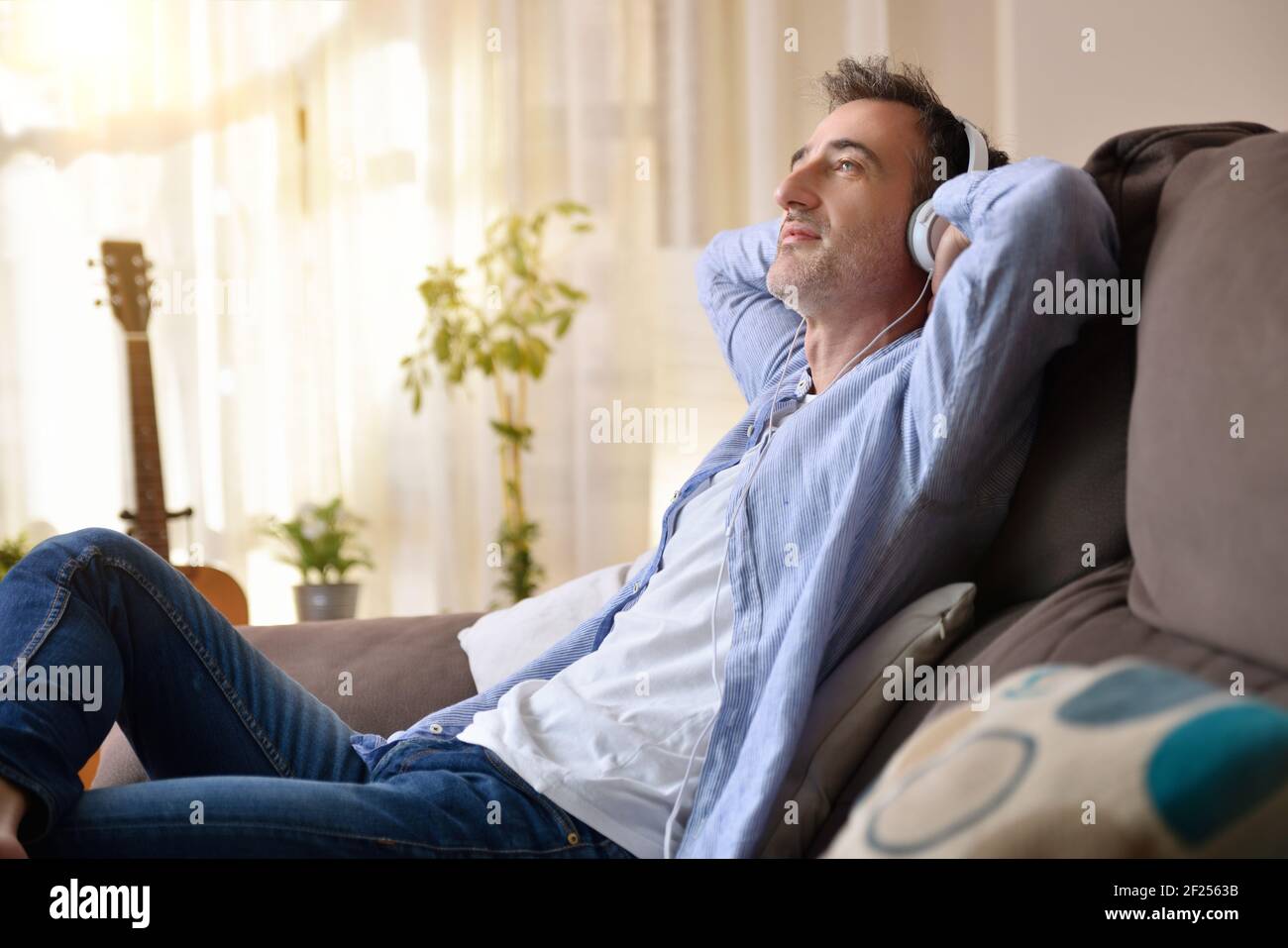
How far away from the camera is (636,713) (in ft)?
3.57

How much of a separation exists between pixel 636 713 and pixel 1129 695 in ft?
1.85

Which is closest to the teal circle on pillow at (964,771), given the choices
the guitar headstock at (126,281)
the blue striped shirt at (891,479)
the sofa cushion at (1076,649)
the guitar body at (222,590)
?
the sofa cushion at (1076,649)

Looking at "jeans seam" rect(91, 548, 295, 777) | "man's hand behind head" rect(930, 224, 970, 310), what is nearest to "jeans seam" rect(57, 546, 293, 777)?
"jeans seam" rect(91, 548, 295, 777)

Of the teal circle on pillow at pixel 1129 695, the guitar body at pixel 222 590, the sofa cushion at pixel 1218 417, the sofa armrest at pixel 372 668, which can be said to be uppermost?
the sofa cushion at pixel 1218 417

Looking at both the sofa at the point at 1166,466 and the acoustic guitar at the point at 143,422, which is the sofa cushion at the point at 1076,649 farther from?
the acoustic guitar at the point at 143,422

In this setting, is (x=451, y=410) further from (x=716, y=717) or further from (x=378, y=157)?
(x=716, y=717)

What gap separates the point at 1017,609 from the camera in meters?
1.02

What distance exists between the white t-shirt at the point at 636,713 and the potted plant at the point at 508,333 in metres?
1.79

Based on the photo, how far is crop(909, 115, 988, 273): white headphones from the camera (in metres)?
1.29

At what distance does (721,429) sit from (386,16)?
1528mm

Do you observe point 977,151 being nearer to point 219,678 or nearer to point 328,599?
point 219,678

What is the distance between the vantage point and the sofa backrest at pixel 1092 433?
100 centimetres

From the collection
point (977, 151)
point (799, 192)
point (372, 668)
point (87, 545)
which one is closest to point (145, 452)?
point (372, 668)
